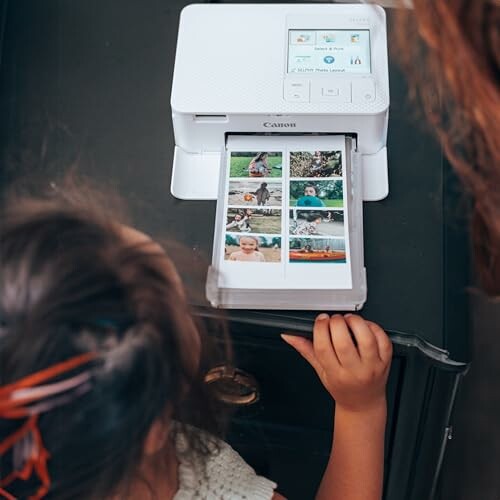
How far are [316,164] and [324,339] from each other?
0.67 ft

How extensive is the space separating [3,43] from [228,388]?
0.52m

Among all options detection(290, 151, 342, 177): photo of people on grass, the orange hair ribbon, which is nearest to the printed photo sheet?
detection(290, 151, 342, 177): photo of people on grass

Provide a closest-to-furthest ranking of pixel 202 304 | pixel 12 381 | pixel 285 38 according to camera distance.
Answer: pixel 12 381 < pixel 202 304 < pixel 285 38

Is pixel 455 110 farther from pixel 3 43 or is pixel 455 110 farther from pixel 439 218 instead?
pixel 3 43

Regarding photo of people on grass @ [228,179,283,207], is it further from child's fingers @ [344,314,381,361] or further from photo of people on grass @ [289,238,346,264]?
child's fingers @ [344,314,381,361]

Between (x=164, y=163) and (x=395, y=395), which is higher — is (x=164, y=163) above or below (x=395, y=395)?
above

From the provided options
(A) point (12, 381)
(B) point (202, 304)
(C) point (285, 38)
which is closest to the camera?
(A) point (12, 381)

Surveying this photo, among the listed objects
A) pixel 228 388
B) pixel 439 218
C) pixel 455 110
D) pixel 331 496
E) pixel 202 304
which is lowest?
pixel 331 496

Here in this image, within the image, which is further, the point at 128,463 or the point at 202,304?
the point at 202,304

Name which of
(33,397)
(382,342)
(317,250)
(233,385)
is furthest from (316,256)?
(33,397)

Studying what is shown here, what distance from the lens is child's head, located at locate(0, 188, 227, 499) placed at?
66 centimetres

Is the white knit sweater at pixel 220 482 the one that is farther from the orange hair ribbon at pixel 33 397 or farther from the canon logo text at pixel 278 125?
the canon logo text at pixel 278 125

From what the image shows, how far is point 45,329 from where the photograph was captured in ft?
2.16

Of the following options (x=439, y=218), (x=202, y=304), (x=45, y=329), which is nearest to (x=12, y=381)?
(x=45, y=329)
